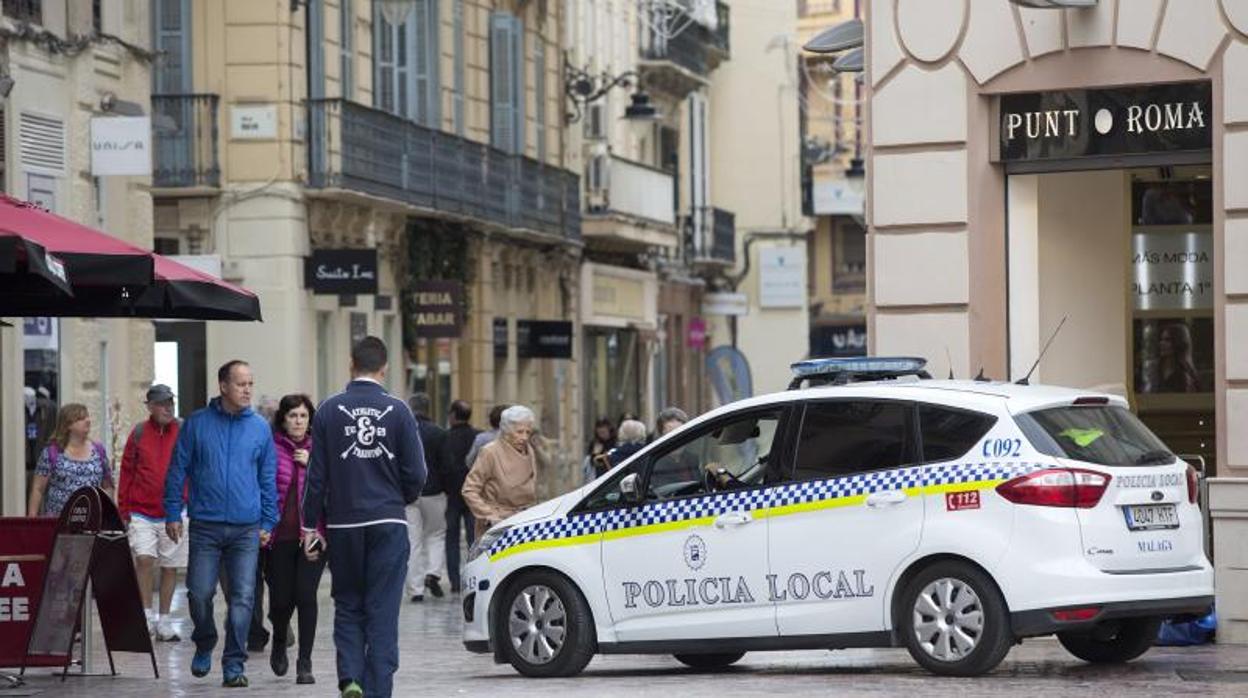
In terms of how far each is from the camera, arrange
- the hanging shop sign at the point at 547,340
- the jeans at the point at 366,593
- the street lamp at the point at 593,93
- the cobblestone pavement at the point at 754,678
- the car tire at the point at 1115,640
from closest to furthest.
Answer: the jeans at the point at 366,593
the cobblestone pavement at the point at 754,678
the car tire at the point at 1115,640
the hanging shop sign at the point at 547,340
the street lamp at the point at 593,93

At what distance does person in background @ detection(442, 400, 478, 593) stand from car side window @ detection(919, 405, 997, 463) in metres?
11.0

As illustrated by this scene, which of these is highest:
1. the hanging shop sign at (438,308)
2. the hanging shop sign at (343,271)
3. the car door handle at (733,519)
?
the hanging shop sign at (343,271)

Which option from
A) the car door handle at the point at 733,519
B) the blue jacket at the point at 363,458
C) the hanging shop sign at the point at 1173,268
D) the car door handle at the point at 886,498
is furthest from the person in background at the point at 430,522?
the blue jacket at the point at 363,458

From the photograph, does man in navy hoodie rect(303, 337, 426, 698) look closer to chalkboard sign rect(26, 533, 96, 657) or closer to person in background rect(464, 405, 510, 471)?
chalkboard sign rect(26, 533, 96, 657)

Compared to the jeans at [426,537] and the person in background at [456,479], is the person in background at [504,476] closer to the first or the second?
the jeans at [426,537]

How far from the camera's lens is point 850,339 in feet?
264

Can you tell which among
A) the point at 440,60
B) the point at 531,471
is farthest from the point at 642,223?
the point at 531,471

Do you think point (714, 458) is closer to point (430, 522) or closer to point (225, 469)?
point (225, 469)

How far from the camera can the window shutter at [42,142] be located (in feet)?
86.2

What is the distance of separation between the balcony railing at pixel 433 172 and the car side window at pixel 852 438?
64.8 ft

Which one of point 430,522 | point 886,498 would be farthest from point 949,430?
point 430,522

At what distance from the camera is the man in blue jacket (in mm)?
17078

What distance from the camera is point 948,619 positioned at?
52.3 feet

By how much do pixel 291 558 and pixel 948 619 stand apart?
3.86m
